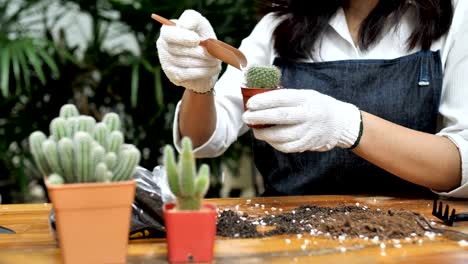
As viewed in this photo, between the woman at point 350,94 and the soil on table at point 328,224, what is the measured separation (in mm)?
166

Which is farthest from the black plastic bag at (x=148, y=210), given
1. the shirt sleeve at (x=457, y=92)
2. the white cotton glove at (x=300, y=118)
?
the shirt sleeve at (x=457, y=92)

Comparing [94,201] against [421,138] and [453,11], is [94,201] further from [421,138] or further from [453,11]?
[453,11]

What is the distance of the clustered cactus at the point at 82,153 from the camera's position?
→ 0.79 meters

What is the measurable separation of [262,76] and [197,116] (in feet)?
1.60

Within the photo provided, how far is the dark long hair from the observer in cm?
160

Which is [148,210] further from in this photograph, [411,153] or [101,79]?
[101,79]

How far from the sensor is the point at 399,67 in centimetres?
159

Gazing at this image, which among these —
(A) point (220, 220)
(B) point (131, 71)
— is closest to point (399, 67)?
(A) point (220, 220)

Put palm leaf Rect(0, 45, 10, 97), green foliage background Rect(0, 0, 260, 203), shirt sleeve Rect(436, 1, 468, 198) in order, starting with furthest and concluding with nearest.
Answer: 1. green foliage background Rect(0, 0, 260, 203)
2. palm leaf Rect(0, 45, 10, 97)
3. shirt sleeve Rect(436, 1, 468, 198)

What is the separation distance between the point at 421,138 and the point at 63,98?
1624mm

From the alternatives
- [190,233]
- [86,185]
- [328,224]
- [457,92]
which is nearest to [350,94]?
[457,92]

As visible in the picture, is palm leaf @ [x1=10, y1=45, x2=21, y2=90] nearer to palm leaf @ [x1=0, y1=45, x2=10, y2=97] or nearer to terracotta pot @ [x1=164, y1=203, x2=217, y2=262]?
palm leaf @ [x1=0, y1=45, x2=10, y2=97]

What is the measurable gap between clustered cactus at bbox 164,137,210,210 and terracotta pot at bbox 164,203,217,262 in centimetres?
1

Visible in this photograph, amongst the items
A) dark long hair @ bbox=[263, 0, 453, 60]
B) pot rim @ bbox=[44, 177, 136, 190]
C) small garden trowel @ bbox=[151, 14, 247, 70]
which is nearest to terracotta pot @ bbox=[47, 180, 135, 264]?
pot rim @ bbox=[44, 177, 136, 190]
